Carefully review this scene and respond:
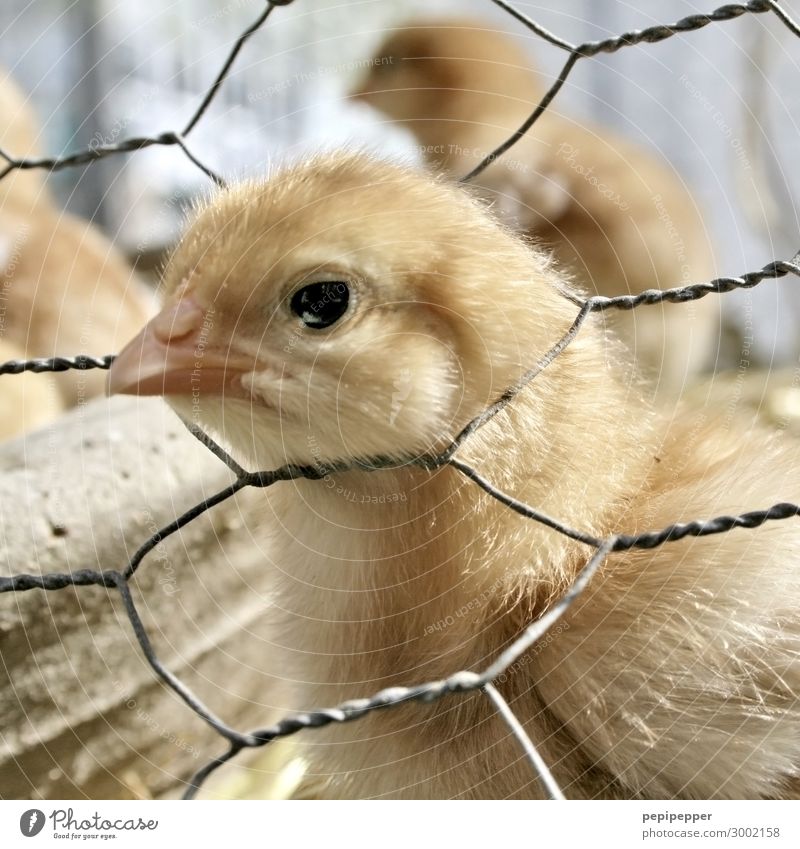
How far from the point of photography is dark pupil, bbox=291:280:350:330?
1.99 feet

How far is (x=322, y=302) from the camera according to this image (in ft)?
1.99

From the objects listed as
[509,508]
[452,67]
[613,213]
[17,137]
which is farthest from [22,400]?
[452,67]

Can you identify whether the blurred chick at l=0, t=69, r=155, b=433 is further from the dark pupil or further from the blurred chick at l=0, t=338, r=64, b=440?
the dark pupil

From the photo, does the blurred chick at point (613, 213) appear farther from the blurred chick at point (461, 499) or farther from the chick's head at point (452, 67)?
the blurred chick at point (461, 499)

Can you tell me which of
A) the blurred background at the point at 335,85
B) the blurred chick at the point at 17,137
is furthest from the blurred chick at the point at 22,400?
the blurred chick at the point at 17,137

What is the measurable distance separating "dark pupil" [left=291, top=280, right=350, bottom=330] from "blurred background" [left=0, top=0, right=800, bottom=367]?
379 mm

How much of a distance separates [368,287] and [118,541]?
0.49 meters

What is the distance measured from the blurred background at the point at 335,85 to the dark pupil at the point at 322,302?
0.38 metres

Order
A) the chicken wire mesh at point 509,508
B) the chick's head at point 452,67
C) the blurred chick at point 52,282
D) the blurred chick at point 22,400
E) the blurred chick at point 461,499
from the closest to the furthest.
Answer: the chicken wire mesh at point 509,508
the blurred chick at point 461,499
the blurred chick at point 22,400
the blurred chick at point 52,282
the chick's head at point 452,67

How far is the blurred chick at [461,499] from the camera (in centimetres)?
61

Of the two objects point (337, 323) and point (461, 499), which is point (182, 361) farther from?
point (461, 499)

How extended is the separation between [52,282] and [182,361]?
39.5 inches

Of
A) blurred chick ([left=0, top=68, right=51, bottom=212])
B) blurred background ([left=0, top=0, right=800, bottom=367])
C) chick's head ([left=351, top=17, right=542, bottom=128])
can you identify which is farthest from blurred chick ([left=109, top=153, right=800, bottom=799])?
chick's head ([left=351, top=17, right=542, bottom=128])
